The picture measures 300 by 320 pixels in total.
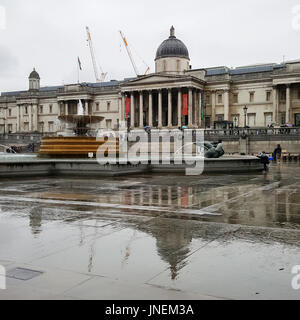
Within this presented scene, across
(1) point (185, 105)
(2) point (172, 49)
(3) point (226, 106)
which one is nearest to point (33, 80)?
(2) point (172, 49)

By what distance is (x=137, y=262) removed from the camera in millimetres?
5121

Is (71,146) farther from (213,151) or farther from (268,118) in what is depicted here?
(268,118)

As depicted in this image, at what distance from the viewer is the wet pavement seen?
4.19 metres

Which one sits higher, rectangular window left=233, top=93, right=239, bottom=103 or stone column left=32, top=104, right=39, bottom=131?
rectangular window left=233, top=93, right=239, bottom=103

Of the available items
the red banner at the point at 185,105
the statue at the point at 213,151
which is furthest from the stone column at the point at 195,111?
the statue at the point at 213,151

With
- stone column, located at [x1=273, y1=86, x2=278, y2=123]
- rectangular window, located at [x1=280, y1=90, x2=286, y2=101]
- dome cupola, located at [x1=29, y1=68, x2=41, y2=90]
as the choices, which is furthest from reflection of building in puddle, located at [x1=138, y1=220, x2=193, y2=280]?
dome cupola, located at [x1=29, y1=68, x2=41, y2=90]

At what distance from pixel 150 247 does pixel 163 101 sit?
7438cm

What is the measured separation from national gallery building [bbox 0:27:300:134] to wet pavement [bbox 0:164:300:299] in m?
61.6

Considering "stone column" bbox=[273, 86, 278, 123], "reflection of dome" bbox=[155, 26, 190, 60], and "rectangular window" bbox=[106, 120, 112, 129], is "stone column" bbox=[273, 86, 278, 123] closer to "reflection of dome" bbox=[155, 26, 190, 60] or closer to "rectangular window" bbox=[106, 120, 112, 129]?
"reflection of dome" bbox=[155, 26, 190, 60]

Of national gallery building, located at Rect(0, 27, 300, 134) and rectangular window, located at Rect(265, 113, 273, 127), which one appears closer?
national gallery building, located at Rect(0, 27, 300, 134)

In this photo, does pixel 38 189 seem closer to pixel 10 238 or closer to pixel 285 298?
pixel 10 238

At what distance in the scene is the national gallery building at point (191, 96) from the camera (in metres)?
69.5
